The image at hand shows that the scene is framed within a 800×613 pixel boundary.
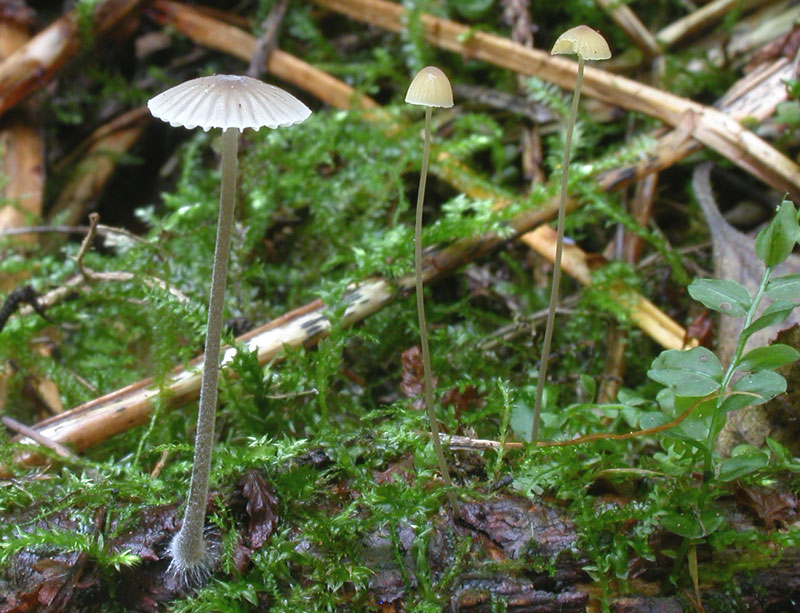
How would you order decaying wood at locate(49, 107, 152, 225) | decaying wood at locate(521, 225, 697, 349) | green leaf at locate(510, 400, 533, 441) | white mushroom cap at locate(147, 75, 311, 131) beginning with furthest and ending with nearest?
decaying wood at locate(49, 107, 152, 225), decaying wood at locate(521, 225, 697, 349), green leaf at locate(510, 400, 533, 441), white mushroom cap at locate(147, 75, 311, 131)

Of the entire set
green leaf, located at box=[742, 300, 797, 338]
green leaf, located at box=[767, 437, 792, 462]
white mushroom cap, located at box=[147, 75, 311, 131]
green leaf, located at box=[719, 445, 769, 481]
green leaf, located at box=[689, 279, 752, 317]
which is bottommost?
green leaf, located at box=[719, 445, 769, 481]

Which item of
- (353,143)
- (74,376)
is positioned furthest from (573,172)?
(74,376)

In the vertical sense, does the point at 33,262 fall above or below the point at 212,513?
above

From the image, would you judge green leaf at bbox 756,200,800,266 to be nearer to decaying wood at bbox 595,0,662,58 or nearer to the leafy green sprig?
the leafy green sprig

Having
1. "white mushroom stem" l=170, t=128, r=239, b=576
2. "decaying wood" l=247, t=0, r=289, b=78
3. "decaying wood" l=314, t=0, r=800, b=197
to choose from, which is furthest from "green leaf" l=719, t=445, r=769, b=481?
"decaying wood" l=247, t=0, r=289, b=78

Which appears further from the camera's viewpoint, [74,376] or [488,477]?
[74,376]

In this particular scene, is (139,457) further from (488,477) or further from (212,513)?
(488,477)

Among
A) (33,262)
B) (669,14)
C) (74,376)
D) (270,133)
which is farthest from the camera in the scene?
(669,14)

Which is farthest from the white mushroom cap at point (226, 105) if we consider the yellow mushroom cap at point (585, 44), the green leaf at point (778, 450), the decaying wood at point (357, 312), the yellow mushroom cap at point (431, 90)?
the green leaf at point (778, 450)
